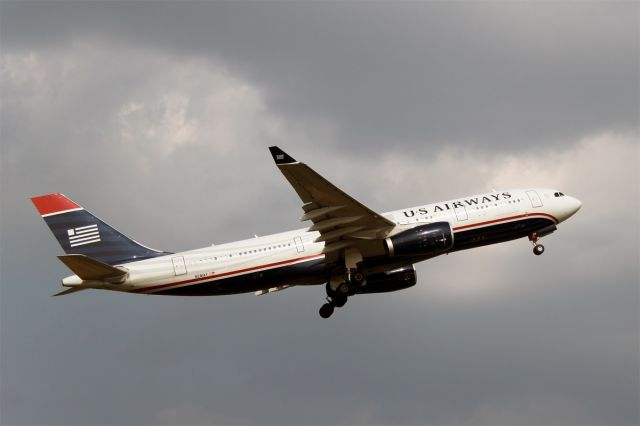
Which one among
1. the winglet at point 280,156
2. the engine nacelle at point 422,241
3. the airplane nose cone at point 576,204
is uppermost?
the winglet at point 280,156

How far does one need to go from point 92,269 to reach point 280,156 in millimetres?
12864

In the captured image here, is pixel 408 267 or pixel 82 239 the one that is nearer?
pixel 82 239

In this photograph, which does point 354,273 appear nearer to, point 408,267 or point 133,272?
point 408,267

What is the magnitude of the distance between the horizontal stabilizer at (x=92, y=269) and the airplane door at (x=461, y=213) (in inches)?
769

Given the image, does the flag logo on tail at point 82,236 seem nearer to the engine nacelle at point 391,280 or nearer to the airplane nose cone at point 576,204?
the engine nacelle at point 391,280

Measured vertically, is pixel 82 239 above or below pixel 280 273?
above

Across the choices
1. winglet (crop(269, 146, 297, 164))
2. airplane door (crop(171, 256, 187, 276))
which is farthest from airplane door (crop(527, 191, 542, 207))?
airplane door (crop(171, 256, 187, 276))

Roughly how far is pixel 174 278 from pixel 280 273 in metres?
6.11

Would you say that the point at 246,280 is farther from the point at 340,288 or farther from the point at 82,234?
the point at 82,234

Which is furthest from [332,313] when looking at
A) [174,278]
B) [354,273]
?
[174,278]

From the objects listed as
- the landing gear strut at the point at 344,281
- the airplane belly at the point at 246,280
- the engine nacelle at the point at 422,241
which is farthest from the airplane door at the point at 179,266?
the engine nacelle at the point at 422,241

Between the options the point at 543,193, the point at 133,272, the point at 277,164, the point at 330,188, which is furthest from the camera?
the point at 543,193

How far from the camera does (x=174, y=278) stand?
54031 mm

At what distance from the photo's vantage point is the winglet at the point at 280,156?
46.1m
